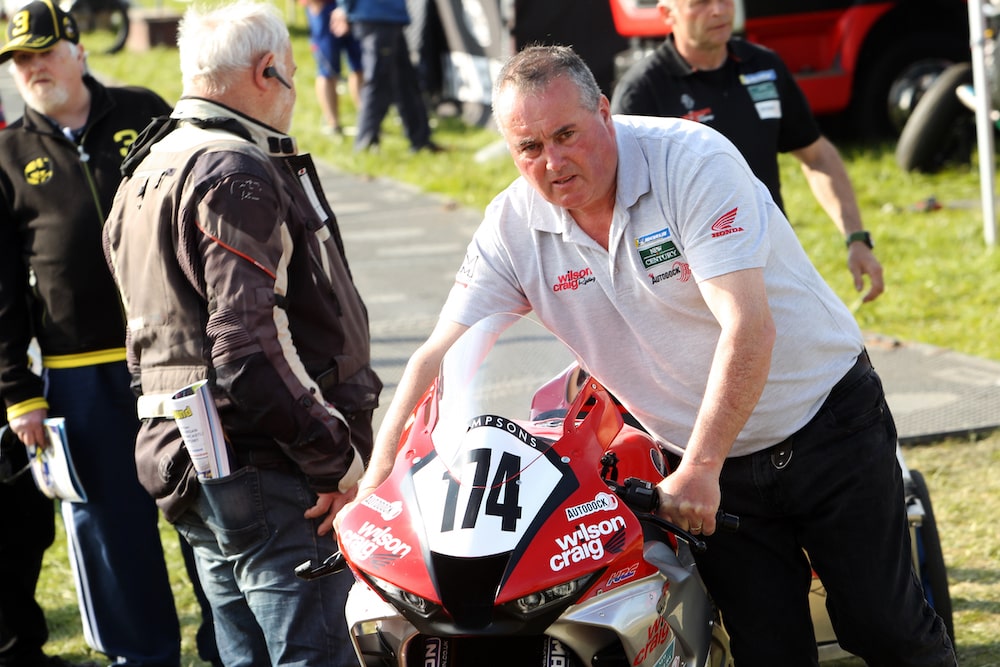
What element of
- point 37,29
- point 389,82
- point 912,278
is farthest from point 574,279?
point 389,82

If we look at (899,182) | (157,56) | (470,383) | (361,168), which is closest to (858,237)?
(470,383)

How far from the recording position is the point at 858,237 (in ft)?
15.7

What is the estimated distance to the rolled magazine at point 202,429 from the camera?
3182mm

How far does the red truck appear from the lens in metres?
11.1

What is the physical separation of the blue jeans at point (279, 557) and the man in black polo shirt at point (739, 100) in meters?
2.20

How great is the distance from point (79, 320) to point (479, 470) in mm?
2207

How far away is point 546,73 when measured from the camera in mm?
2816

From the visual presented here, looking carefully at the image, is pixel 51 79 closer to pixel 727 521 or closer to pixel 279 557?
pixel 279 557

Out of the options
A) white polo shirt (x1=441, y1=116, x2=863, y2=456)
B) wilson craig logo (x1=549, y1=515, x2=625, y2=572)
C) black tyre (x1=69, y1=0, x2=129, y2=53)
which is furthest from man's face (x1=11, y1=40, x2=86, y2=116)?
black tyre (x1=69, y1=0, x2=129, y2=53)

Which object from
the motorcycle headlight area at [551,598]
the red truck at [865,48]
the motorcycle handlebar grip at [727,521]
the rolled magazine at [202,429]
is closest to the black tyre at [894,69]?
the red truck at [865,48]

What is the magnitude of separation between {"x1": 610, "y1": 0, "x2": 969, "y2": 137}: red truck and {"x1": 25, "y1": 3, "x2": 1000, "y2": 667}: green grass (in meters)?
0.40

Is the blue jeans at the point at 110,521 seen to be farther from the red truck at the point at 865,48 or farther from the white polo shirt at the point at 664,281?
the red truck at the point at 865,48

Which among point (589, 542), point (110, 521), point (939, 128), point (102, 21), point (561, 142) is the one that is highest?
point (561, 142)

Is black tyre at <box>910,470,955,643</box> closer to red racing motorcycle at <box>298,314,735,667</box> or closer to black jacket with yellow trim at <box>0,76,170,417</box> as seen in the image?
red racing motorcycle at <box>298,314,735,667</box>
